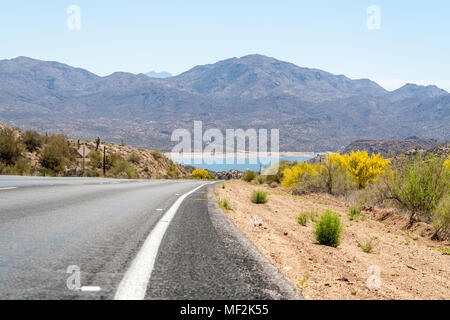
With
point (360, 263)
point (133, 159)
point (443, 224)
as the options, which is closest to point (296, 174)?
point (443, 224)

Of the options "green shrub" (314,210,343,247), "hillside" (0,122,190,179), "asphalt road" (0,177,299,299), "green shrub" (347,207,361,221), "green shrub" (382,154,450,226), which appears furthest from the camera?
"hillside" (0,122,190,179)

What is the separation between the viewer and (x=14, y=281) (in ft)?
9.26

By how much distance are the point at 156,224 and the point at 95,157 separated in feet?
139

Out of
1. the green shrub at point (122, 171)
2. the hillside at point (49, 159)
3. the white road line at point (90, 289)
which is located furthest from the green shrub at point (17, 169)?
the white road line at point (90, 289)

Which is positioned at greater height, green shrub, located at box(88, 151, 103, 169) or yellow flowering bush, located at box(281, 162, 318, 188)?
green shrub, located at box(88, 151, 103, 169)

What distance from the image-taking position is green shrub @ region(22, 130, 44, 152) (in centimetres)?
3869

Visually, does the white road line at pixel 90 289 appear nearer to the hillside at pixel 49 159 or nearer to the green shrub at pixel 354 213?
the green shrub at pixel 354 213

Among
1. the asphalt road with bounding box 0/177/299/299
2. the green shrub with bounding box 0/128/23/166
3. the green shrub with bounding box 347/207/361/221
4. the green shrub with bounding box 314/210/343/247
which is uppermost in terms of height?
the green shrub with bounding box 0/128/23/166

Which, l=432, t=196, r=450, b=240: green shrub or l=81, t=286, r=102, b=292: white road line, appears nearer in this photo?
l=81, t=286, r=102, b=292: white road line

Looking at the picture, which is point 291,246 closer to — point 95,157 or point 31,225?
point 31,225

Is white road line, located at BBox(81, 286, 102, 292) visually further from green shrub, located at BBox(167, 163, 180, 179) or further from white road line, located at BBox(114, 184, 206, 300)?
green shrub, located at BBox(167, 163, 180, 179)

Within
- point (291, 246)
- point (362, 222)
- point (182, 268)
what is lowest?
point (362, 222)

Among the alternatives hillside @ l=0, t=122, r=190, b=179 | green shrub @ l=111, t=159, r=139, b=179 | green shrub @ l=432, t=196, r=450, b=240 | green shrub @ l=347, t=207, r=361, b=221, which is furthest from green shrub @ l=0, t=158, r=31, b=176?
green shrub @ l=432, t=196, r=450, b=240
